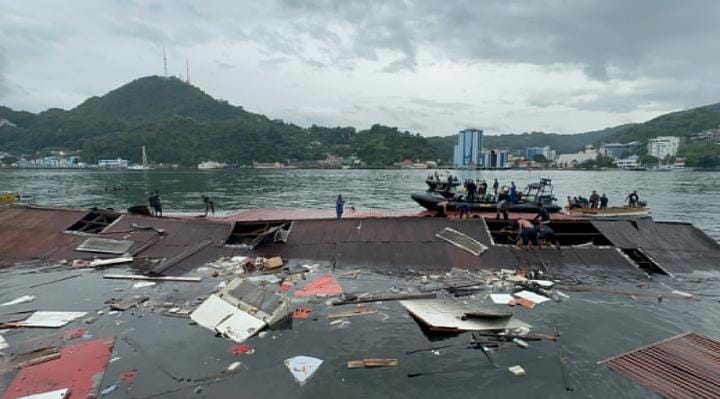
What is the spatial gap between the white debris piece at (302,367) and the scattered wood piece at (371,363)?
0.82 metres

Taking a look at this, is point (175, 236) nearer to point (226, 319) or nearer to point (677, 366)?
point (226, 319)

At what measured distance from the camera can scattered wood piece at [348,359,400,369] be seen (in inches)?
373

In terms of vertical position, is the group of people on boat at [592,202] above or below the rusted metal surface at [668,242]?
above

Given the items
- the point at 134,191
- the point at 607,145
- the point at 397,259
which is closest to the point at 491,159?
the point at 607,145

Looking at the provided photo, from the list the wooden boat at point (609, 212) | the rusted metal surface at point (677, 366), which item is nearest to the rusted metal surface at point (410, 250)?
the rusted metal surface at point (677, 366)

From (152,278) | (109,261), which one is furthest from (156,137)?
(152,278)

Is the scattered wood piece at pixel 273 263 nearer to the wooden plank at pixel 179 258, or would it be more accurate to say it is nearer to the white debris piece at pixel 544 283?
the wooden plank at pixel 179 258

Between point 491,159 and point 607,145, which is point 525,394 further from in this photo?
point 607,145

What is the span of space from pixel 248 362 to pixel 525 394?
6468mm

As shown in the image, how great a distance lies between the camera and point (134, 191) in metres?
67.0

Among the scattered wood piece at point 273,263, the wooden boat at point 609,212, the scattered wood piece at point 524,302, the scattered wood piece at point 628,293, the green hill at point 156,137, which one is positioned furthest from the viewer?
the green hill at point 156,137

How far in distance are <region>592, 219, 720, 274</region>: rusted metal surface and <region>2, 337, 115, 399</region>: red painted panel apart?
2077cm

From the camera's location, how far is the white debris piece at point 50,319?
37.8ft

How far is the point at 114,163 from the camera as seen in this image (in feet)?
469
